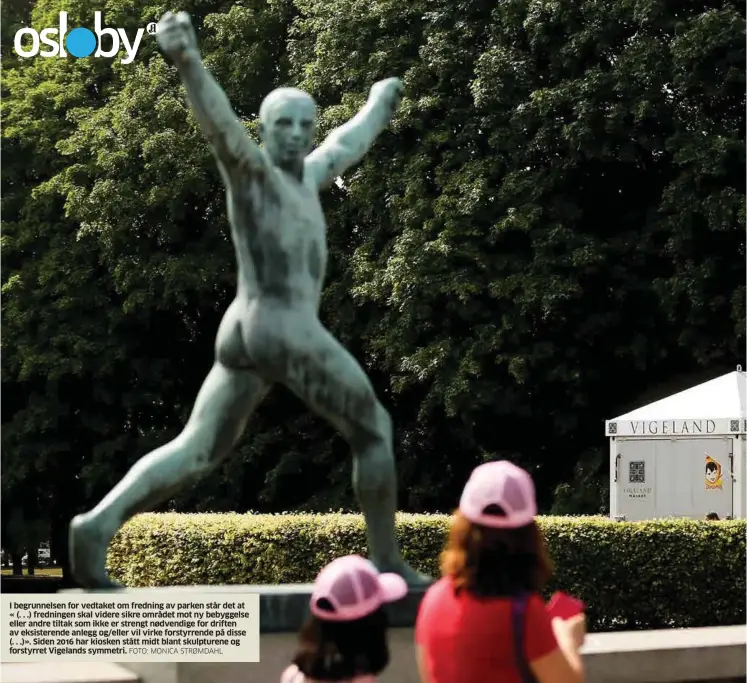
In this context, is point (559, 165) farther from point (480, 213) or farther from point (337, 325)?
point (337, 325)

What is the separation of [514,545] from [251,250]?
319 centimetres

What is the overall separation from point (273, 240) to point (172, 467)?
105 centimetres

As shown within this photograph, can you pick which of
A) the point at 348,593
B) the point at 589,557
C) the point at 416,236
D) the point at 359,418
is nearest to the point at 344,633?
the point at 348,593

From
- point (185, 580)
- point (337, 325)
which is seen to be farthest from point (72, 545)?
point (337, 325)

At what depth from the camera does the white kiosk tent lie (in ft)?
54.2

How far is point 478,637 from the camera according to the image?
3.39 metres

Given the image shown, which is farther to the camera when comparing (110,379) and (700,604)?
(110,379)

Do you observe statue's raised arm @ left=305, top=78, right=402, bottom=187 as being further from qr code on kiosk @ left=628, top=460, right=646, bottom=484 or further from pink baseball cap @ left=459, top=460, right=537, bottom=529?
qr code on kiosk @ left=628, top=460, right=646, bottom=484

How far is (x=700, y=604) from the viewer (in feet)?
33.4

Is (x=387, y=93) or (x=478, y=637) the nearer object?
(x=478, y=637)

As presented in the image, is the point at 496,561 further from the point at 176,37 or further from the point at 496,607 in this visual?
the point at 176,37

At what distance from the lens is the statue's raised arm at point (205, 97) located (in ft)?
19.7
